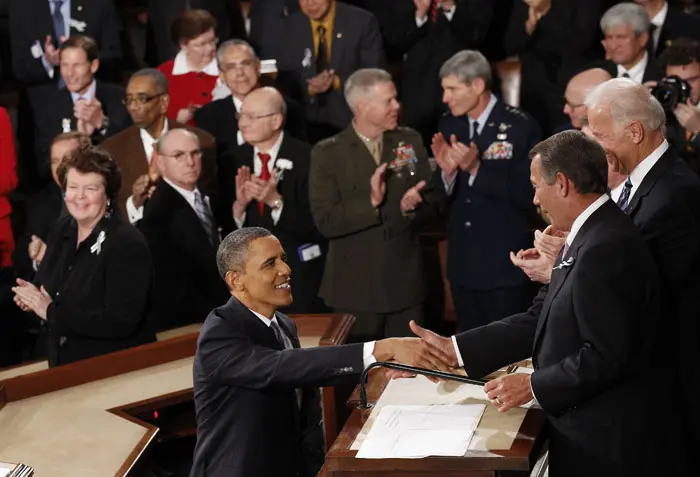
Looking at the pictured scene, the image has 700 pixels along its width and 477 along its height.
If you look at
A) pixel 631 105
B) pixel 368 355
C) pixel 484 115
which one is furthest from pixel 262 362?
pixel 484 115

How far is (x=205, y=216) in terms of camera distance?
5.27m

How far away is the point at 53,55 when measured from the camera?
6.55 meters

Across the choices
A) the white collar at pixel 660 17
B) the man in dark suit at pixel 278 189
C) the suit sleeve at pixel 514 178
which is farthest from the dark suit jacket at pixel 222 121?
the white collar at pixel 660 17

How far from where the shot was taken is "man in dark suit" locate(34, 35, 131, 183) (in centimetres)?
609

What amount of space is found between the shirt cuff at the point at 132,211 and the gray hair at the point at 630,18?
2.57m

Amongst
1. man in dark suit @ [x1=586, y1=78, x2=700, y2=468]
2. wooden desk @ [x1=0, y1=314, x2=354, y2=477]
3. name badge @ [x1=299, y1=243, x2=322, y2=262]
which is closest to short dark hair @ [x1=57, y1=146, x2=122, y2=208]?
wooden desk @ [x1=0, y1=314, x2=354, y2=477]

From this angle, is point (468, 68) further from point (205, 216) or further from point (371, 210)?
point (205, 216)

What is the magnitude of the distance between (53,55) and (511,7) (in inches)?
109

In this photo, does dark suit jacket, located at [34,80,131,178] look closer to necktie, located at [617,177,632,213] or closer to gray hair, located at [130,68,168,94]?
gray hair, located at [130,68,168,94]

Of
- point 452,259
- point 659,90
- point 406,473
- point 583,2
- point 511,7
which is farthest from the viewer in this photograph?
point 511,7

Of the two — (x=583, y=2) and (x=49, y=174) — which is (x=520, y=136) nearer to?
(x=583, y=2)

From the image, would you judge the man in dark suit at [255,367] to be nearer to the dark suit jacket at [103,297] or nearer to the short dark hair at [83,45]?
the dark suit jacket at [103,297]

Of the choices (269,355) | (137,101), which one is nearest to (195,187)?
(137,101)

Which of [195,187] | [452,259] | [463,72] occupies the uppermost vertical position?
[463,72]
